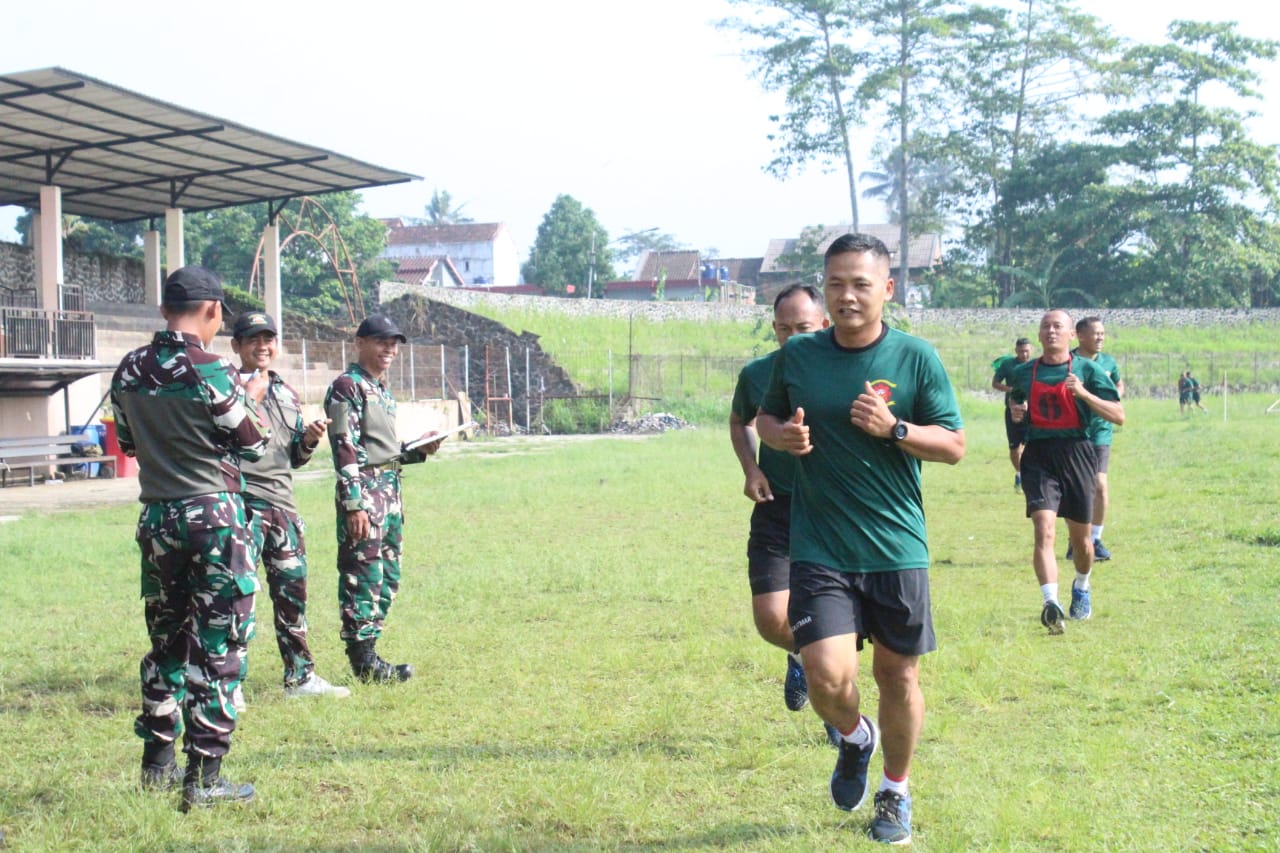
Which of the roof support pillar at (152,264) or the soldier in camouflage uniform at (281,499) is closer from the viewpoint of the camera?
the soldier in camouflage uniform at (281,499)

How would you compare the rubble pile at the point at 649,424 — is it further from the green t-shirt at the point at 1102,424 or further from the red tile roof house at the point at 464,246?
the red tile roof house at the point at 464,246

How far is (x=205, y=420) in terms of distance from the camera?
4.42m

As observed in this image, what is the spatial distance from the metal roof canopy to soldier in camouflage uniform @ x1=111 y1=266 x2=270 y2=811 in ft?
58.5

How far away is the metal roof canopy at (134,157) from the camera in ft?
70.4

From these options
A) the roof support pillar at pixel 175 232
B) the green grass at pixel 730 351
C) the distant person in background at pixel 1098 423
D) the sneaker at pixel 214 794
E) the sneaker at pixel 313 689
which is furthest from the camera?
the green grass at pixel 730 351

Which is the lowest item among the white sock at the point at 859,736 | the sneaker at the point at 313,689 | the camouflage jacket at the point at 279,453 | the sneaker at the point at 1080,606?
the sneaker at the point at 313,689

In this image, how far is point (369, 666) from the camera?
20.7ft

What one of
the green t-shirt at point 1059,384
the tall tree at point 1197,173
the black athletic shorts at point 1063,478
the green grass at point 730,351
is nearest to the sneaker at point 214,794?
the black athletic shorts at point 1063,478

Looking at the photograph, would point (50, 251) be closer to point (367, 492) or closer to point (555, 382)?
point (555, 382)

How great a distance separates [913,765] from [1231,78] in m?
61.0

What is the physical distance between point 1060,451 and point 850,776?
3.97 meters

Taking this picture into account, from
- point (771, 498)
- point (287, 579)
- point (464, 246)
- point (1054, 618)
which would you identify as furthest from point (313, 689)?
point (464, 246)

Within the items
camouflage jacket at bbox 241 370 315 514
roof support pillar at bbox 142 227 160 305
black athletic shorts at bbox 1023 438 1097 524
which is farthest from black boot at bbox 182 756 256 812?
roof support pillar at bbox 142 227 160 305

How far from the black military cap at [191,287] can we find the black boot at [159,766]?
68.2 inches
